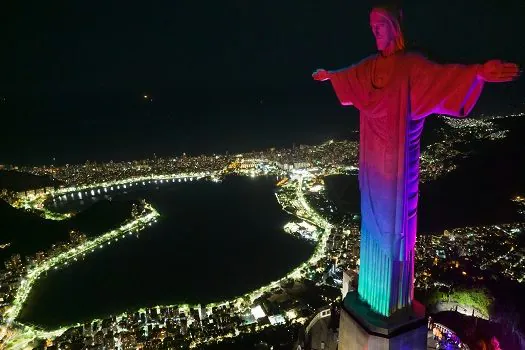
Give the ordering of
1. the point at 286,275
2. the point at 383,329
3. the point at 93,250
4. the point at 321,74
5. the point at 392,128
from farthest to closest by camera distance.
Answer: the point at 93,250 < the point at 286,275 < the point at 321,74 < the point at 383,329 < the point at 392,128

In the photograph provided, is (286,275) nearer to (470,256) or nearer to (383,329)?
(470,256)

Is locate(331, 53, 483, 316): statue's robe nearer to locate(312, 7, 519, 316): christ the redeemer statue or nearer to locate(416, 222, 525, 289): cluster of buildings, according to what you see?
locate(312, 7, 519, 316): christ the redeemer statue

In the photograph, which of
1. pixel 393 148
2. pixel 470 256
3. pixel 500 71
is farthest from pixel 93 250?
pixel 500 71

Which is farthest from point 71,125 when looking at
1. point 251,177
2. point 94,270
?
point 94,270

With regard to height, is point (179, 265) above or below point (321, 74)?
below

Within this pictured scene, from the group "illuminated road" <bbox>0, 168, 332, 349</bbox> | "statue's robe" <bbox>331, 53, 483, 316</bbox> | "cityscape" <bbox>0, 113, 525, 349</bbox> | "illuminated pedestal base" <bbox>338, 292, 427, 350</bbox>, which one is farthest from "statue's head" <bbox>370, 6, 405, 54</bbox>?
"illuminated road" <bbox>0, 168, 332, 349</bbox>
